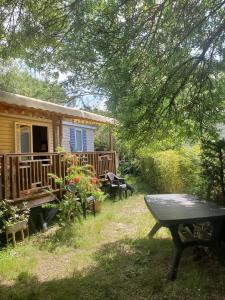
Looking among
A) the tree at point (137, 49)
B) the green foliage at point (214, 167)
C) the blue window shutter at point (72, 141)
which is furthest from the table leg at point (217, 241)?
the blue window shutter at point (72, 141)

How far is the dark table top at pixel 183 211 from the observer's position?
14.7 ft

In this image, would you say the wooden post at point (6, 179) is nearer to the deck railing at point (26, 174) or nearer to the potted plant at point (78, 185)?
the deck railing at point (26, 174)

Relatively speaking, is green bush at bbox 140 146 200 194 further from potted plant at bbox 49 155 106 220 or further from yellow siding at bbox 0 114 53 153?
yellow siding at bbox 0 114 53 153

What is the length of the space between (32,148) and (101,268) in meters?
6.94

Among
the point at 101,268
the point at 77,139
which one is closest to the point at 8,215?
the point at 101,268

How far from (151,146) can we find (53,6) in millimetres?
3086

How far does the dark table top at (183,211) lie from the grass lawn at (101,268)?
82 cm

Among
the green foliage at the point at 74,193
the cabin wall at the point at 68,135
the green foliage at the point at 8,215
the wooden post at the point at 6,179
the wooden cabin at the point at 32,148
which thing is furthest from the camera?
the cabin wall at the point at 68,135

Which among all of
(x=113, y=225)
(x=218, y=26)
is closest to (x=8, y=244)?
(x=113, y=225)

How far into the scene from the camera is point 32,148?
1162 cm

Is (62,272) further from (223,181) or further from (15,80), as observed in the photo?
(15,80)

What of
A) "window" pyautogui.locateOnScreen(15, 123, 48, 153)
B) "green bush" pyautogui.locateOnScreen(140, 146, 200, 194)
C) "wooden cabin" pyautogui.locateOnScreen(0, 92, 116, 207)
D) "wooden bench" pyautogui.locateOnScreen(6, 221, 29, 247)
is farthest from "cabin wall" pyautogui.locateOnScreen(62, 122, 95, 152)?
"wooden bench" pyautogui.locateOnScreen(6, 221, 29, 247)

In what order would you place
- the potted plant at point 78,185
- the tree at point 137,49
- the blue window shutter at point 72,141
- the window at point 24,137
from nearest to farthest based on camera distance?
the tree at point 137,49 < the potted plant at point 78,185 < the window at point 24,137 < the blue window shutter at point 72,141

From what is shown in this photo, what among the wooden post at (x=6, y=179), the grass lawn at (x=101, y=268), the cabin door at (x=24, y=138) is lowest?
the grass lawn at (x=101, y=268)
